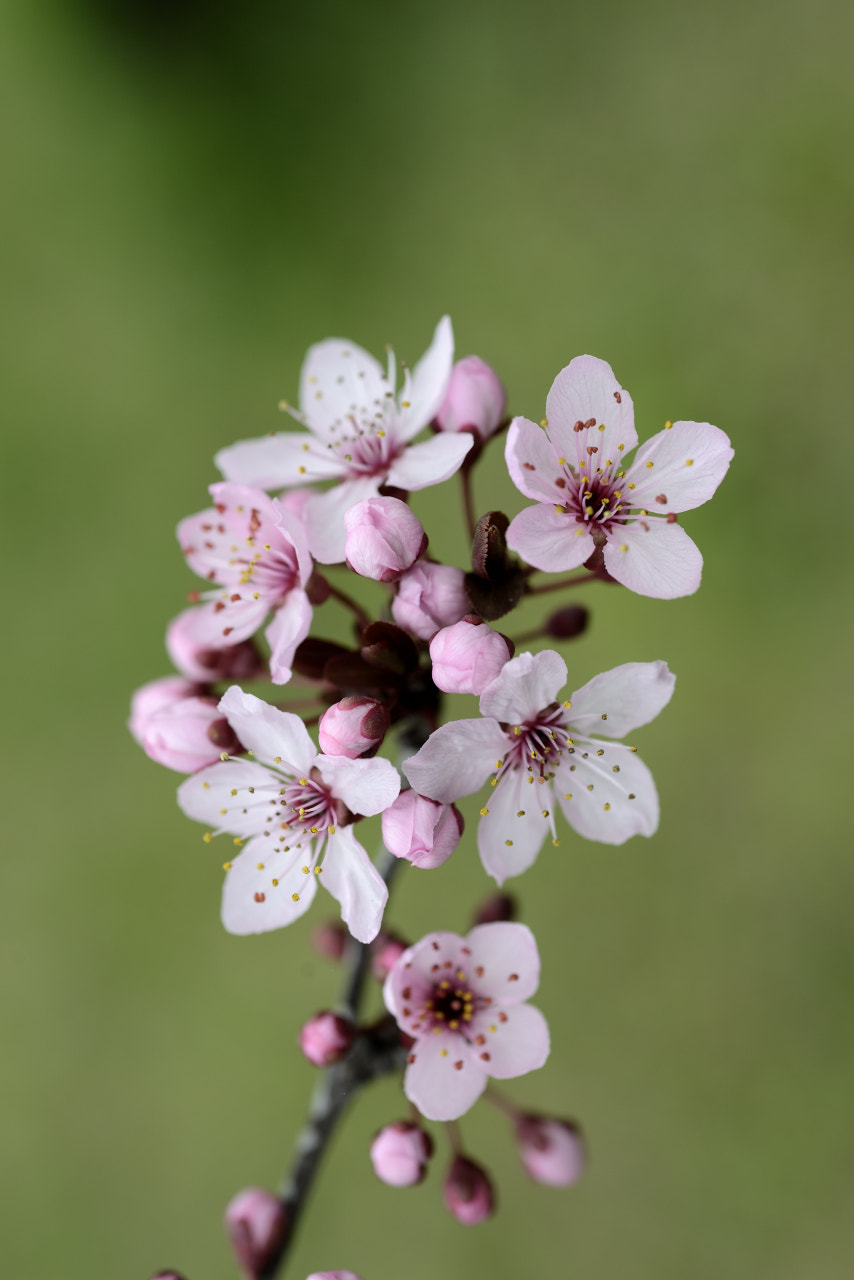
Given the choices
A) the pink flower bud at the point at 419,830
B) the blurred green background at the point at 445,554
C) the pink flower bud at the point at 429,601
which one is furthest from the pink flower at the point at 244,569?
the blurred green background at the point at 445,554

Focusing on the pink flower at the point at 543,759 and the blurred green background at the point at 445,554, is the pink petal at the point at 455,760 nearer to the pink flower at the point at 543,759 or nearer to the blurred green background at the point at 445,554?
the pink flower at the point at 543,759

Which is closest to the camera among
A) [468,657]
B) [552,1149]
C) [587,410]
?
[468,657]

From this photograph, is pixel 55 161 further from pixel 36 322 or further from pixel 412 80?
pixel 412 80

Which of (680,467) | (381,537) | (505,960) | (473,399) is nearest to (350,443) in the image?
(473,399)

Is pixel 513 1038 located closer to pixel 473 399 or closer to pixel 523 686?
pixel 523 686

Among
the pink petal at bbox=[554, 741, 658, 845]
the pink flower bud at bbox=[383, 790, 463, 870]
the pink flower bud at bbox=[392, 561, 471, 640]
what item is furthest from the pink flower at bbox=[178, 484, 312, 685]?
the pink petal at bbox=[554, 741, 658, 845]

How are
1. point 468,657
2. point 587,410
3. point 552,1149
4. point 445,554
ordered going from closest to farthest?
point 468,657
point 587,410
point 552,1149
point 445,554
